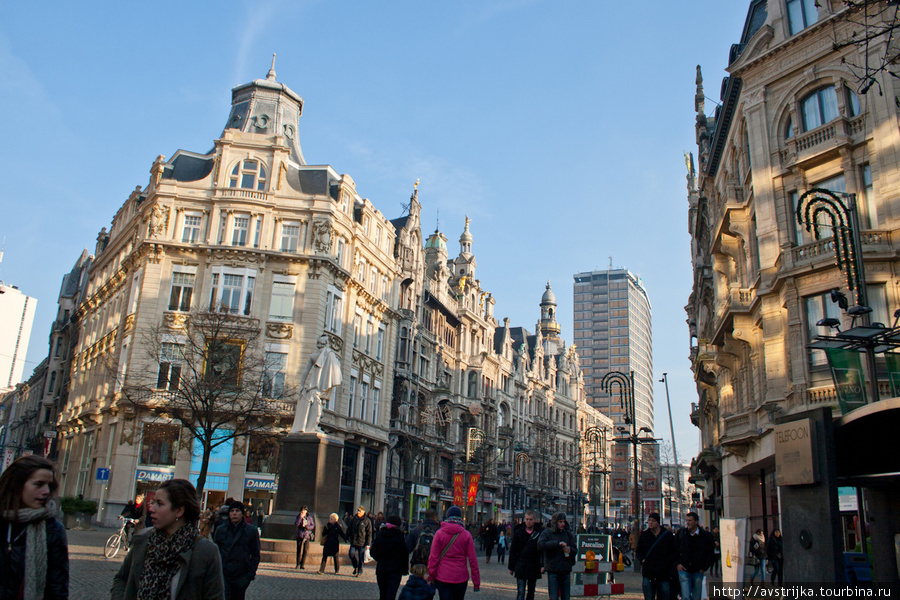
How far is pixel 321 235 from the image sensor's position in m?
39.1

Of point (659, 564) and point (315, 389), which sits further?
point (315, 389)

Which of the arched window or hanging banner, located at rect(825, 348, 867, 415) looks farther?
the arched window

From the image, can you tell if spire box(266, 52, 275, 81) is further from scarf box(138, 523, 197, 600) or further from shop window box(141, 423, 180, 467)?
scarf box(138, 523, 197, 600)

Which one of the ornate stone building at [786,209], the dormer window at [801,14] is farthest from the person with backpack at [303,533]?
the dormer window at [801,14]

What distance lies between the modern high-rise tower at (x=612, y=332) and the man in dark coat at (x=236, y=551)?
5718 inches

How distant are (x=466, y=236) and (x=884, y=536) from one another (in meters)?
58.1

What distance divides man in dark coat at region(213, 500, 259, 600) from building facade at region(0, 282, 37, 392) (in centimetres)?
15968

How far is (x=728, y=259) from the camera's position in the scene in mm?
28797

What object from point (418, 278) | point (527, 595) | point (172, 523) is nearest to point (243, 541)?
point (172, 523)

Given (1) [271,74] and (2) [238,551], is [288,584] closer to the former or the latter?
(2) [238,551]

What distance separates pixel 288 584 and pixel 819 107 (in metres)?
20.6

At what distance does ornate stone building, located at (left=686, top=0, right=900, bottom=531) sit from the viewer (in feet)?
65.9

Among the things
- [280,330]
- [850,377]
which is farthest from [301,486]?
[280,330]

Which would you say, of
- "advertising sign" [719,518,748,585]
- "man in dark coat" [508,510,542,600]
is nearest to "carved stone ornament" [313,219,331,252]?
"man in dark coat" [508,510,542,600]
